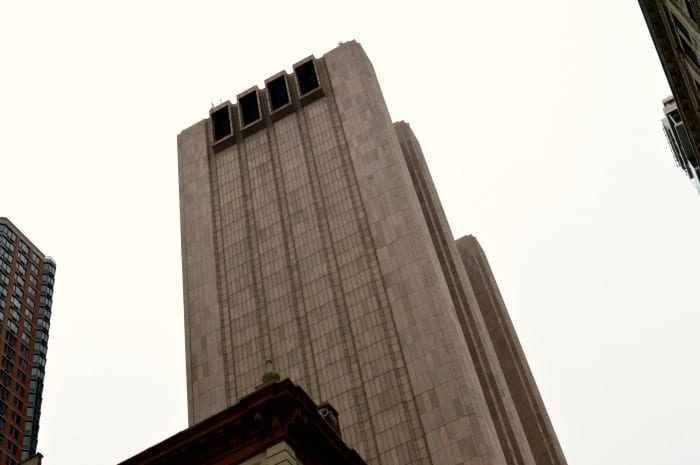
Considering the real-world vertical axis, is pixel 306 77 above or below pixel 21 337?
above

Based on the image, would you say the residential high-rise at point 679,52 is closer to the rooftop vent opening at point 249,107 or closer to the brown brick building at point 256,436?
the brown brick building at point 256,436

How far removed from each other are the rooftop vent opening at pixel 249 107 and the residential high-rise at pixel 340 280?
20cm

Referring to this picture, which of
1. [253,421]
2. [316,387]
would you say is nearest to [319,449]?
[253,421]

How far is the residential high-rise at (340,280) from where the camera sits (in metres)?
68.9

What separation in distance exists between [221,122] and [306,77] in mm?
12641

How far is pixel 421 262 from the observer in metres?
75.9

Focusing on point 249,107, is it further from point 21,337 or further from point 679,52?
point 679,52

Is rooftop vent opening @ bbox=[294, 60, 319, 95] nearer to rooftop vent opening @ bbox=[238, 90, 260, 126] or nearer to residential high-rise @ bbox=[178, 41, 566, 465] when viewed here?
residential high-rise @ bbox=[178, 41, 566, 465]

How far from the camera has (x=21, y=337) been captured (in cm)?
11388

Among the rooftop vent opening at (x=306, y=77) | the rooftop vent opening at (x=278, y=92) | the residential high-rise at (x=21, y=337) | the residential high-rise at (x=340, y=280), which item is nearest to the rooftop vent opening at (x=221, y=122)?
the residential high-rise at (x=340, y=280)

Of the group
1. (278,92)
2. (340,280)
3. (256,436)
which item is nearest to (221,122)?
(278,92)

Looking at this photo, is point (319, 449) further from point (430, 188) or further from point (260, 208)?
point (430, 188)

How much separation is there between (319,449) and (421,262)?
151ft

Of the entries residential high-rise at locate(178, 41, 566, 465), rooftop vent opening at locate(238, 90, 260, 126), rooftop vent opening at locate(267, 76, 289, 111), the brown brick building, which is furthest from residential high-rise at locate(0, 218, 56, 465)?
the brown brick building
